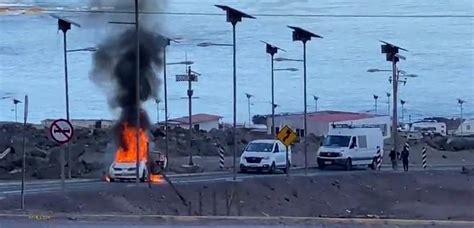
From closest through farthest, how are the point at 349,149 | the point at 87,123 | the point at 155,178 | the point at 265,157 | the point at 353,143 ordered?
the point at 155,178
the point at 265,157
the point at 349,149
the point at 353,143
the point at 87,123

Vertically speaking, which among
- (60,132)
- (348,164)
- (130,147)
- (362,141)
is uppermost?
(60,132)

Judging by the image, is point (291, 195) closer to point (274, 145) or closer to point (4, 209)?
point (274, 145)

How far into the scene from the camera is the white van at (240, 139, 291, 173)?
182 feet

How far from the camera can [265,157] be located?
5562 centimetres

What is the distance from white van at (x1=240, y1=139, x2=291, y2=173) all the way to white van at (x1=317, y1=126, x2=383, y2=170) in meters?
4.10

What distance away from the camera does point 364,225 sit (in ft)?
78.3

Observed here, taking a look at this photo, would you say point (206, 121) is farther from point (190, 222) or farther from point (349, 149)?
point (190, 222)

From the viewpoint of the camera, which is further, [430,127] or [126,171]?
[430,127]

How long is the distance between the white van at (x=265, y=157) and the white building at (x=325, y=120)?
2554 centimetres

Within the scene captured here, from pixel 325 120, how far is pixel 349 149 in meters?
42.6

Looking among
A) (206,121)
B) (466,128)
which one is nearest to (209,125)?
(206,121)

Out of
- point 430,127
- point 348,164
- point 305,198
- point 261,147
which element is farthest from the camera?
point 430,127

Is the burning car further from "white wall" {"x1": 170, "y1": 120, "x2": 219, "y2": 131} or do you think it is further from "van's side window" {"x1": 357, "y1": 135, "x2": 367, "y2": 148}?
"white wall" {"x1": 170, "y1": 120, "x2": 219, "y2": 131}

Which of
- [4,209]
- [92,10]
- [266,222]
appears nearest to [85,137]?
[92,10]
